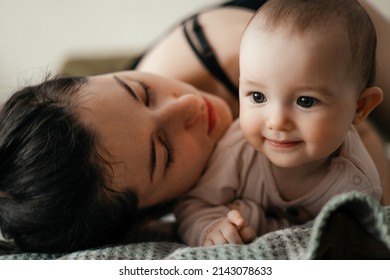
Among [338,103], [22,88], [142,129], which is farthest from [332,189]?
[22,88]

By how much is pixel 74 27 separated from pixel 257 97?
2.01 feet

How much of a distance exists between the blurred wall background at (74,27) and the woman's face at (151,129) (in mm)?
270

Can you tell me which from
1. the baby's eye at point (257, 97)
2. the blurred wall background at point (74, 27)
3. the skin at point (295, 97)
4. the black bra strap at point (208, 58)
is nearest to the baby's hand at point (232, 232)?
the skin at point (295, 97)

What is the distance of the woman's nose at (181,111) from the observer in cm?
62

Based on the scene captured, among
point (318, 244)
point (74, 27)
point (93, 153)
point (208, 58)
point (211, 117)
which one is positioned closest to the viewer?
point (318, 244)

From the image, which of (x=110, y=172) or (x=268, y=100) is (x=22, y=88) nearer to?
(x=110, y=172)

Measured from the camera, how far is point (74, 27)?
1.02m

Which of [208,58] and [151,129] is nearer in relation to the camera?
[151,129]

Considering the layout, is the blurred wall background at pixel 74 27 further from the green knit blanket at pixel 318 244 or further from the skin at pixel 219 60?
the green knit blanket at pixel 318 244

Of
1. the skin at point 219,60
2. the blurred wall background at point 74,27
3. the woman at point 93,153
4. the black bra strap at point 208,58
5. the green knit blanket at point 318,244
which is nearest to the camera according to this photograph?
the green knit blanket at point 318,244

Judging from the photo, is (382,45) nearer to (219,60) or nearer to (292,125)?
(292,125)

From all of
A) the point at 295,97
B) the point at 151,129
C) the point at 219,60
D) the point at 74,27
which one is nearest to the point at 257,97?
the point at 295,97

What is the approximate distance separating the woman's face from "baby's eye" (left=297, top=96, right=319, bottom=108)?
0.18 m
